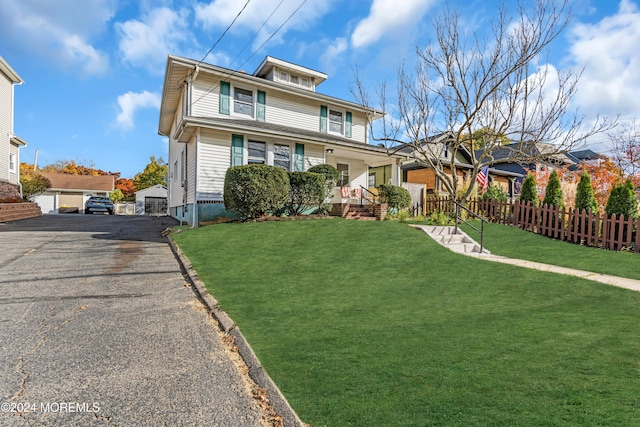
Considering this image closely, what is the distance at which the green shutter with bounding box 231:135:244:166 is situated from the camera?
569 inches

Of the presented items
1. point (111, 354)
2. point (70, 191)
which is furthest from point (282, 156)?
point (70, 191)

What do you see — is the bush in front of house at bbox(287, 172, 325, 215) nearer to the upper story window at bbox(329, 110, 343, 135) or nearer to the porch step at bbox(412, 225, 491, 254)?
the porch step at bbox(412, 225, 491, 254)

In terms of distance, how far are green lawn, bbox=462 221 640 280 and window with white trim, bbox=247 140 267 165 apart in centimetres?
896

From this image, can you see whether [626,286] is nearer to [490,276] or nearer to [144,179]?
[490,276]

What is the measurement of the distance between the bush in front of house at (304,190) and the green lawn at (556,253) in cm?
561

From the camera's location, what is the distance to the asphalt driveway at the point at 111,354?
2.42 meters

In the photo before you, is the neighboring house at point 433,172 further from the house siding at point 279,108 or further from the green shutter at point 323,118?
the green shutter at point 323,118

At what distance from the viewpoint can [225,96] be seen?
51.1 ft

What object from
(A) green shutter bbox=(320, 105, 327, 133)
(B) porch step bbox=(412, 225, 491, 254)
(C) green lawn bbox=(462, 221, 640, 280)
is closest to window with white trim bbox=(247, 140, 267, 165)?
(A) green shutter bbox=(320, 105, 327, 133)

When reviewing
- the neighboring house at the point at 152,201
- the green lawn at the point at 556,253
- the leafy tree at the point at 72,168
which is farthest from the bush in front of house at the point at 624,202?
the leafy tree at the point at 72,168

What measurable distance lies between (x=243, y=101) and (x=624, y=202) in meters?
15.3

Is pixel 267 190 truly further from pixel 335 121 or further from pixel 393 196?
pixel 335 121

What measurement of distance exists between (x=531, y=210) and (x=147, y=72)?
15734mm

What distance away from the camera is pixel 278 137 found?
14930mm
